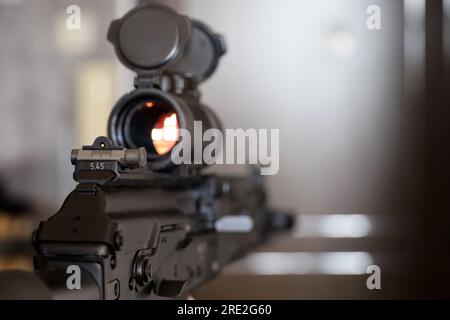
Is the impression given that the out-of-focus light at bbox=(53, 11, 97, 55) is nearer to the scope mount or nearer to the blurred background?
the blurred background

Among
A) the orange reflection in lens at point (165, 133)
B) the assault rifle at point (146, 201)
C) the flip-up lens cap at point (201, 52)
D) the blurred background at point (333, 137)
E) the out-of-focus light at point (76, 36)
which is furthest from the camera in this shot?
the out-of-focus light at point (76, 36)

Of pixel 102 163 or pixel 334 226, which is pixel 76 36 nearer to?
pixel 334 226

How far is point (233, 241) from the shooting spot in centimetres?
120

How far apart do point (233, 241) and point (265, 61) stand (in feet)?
3.28

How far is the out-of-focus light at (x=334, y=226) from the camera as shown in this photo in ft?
6.85

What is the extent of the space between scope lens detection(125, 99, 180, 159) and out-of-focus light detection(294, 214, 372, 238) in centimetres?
132

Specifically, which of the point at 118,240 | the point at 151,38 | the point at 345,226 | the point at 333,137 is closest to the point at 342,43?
the point at 333,137

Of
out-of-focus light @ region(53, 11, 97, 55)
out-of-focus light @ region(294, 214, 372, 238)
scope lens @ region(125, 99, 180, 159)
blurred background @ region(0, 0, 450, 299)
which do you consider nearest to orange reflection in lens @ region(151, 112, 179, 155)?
scope lens @ region(125, 99, 180, 159)

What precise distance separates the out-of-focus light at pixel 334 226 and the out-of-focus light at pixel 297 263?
0.24 ft

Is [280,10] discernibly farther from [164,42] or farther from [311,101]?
[164,42]

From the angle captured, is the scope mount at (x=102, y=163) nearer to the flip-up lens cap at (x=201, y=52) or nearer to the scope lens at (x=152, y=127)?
the scope lens at (x=152, y=127)

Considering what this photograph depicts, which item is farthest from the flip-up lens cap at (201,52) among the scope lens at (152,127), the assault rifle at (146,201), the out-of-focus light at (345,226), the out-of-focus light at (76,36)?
the out-of-focus light at (76,36)

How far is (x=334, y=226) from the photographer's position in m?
2.14

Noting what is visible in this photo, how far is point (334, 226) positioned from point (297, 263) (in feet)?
0.62
